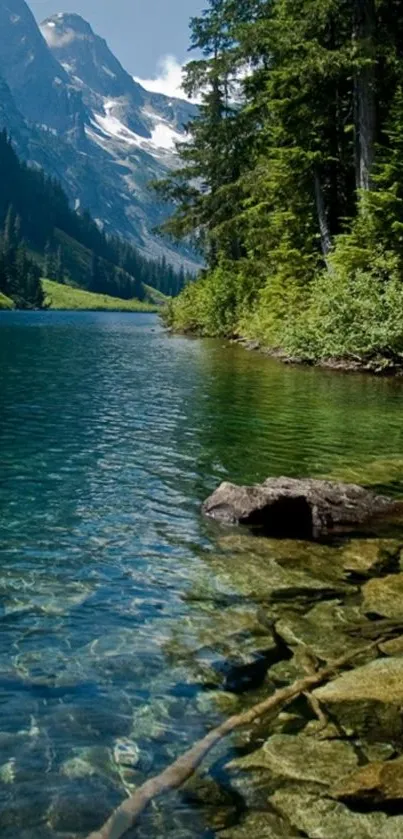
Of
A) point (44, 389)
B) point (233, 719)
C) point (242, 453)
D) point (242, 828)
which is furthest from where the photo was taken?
point (44, 389)

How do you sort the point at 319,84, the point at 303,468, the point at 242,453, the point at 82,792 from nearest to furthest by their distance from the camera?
1. the point at 82,792
2. the point at 303,468
3. the point at 242,453
4. the point at 319,84

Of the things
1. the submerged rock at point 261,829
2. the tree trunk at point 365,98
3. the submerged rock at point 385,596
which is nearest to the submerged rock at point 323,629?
the submerged rock at point 385,596

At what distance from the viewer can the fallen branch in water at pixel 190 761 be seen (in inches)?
184

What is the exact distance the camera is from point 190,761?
532 centimetres

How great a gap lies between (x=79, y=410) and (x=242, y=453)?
23.9 ft

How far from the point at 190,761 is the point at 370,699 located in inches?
68.7

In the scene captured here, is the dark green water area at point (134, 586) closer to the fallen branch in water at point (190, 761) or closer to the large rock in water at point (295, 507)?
the fallen branch in water at point (190, 761)

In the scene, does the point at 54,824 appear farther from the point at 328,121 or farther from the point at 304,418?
the point at 328,121

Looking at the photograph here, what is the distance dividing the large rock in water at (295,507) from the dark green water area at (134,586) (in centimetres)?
45

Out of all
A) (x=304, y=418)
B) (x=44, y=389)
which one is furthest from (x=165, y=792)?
(x=44, y=389)

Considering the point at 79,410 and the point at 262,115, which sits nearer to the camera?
the point at 79,410

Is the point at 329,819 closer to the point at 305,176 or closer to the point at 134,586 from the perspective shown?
the point at 134,586

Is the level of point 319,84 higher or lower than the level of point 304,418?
higher

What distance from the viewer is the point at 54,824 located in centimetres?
464
